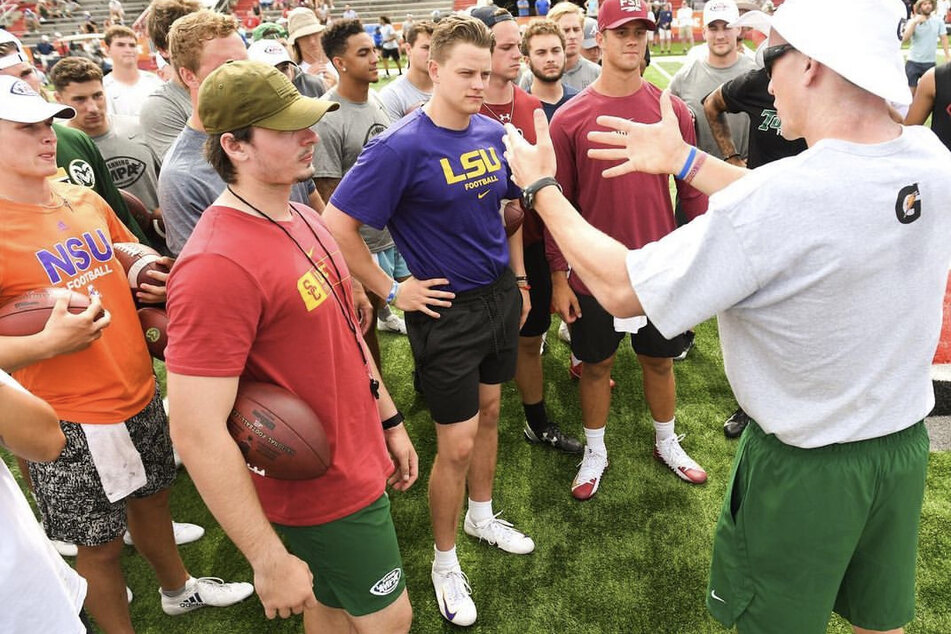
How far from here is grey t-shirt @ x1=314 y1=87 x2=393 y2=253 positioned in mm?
4078

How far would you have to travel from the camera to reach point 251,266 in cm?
168

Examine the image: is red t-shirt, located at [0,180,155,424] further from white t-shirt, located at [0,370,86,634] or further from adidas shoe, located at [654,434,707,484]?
adidas shoe, located at [654,434,707,484]

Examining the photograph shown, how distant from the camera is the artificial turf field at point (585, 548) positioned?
9.45 ft

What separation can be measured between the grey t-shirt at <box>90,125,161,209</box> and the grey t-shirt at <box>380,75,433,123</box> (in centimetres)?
177

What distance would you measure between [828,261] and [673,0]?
3341 centimetres

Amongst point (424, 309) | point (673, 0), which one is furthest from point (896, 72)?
point (673, 0)

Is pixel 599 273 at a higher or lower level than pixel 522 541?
higher

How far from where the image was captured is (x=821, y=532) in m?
1.76

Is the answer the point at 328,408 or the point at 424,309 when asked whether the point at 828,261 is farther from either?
the point at 424,309

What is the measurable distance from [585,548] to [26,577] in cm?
245

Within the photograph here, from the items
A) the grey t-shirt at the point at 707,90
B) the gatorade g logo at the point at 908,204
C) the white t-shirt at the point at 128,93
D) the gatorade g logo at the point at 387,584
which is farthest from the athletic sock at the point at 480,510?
the white t-shirt at the point at 128,93

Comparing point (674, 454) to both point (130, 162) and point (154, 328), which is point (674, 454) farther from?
point (130, 162)

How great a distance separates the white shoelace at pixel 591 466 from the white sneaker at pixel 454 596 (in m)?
0.94

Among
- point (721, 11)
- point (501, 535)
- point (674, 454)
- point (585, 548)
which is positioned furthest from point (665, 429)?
point (721, 11)
